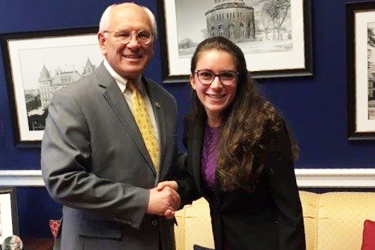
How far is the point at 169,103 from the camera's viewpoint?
2.00m

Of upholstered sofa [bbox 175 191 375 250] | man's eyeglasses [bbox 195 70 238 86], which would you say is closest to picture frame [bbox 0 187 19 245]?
upholstered sofa [bbox 175 191 375 250]

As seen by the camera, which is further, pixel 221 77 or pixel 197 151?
Answer: pixel 197 151

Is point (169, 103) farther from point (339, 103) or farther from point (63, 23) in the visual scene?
point (63, 23)

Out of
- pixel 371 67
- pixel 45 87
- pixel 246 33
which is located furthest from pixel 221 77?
pixel 45 87

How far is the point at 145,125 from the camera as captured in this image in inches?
72.4

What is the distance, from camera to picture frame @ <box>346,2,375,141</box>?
2502 millimetres

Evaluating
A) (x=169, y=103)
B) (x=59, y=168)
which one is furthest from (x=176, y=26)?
(x=59, y=168)

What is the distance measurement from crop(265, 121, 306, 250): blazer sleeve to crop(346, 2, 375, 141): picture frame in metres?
0.97

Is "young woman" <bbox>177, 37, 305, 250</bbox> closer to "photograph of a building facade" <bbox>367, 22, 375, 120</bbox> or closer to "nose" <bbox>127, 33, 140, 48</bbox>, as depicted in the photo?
"nose" <bbox>127, 33, 140, 48</bbox>

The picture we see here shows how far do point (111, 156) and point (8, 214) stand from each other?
139 cm

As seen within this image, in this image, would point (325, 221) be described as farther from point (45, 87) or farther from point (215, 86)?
point (45, 87)

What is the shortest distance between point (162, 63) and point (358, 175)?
119cm

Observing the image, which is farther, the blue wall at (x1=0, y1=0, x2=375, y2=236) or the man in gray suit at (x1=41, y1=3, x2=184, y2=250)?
the blue wall at (x1=0, y1=0, x2=375, y2=236)

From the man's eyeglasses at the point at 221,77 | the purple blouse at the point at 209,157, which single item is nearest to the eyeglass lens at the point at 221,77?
the man's eyeglasses at the point at 221,77
